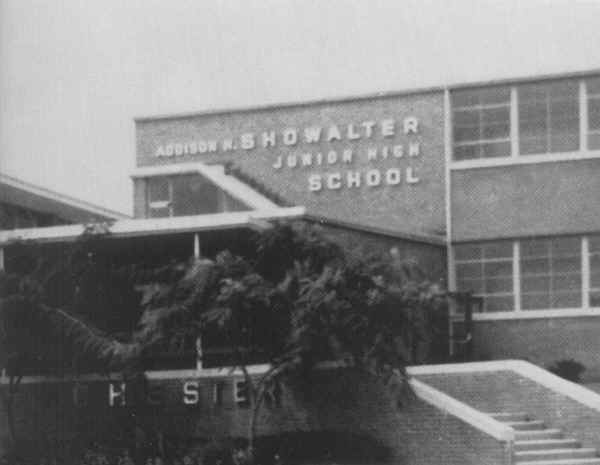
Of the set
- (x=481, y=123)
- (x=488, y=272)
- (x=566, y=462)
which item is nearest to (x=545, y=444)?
(x=566, y=462)

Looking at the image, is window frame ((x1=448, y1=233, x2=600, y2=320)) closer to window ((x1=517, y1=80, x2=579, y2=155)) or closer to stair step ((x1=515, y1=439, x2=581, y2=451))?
window ((x1=517, y1=80, x2=579, y2=155))

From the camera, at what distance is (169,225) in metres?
23.6

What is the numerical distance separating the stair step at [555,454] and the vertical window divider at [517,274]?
7.43m

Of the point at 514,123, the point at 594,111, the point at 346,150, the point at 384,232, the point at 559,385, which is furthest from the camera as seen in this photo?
the point at 346,150

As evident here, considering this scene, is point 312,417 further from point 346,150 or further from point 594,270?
point 346,150

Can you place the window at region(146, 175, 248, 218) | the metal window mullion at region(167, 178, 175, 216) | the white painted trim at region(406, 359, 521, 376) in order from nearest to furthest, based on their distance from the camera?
1. the white painted trim at region(406, 359, 521, 376)
2. the window at region(146, 175, 248, 218)
3. the metal window mullion at region(167, 178, 175, 216)

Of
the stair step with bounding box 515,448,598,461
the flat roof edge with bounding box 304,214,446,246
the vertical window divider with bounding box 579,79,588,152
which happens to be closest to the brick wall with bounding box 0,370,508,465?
the stair step with bounding box 515,448,598,461

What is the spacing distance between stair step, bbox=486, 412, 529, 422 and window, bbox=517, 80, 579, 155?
779cm

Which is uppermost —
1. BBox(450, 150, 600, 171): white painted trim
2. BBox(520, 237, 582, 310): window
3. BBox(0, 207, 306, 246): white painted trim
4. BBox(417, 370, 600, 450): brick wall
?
BBox(450, 150, 600, 171): white painted trim

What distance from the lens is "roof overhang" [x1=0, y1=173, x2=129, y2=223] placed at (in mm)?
29266

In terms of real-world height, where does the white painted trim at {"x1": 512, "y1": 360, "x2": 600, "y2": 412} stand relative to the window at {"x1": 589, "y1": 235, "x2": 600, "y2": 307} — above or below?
below

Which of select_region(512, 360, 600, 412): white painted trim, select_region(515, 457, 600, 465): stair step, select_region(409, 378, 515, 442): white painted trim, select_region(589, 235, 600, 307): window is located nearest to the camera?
select_region(409, 378, 515, 442): white painted trim

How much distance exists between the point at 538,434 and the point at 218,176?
34.9 ft

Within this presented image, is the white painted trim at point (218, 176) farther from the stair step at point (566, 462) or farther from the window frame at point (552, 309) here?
the stair step at point (566, 462)
